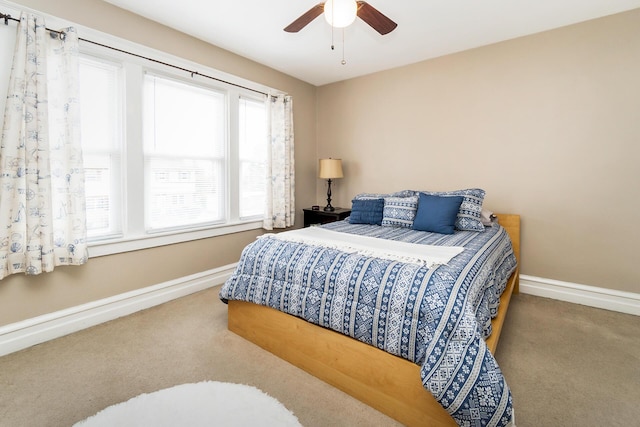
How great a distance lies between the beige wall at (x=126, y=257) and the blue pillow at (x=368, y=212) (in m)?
1.34

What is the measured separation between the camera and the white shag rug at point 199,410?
4.87 ft

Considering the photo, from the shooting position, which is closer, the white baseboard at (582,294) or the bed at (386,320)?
the bed at (386,320)

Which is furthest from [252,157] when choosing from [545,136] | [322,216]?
[545,136]

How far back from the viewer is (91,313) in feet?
8.04

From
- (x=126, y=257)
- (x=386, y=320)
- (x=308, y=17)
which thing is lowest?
(x=386, y=320)

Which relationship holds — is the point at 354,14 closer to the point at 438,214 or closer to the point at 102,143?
the point at 438,214

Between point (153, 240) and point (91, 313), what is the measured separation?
2.38ft

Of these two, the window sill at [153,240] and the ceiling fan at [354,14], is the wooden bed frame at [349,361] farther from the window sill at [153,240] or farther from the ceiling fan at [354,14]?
the ceiling fan at [354,14]

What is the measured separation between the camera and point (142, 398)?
1641 mm

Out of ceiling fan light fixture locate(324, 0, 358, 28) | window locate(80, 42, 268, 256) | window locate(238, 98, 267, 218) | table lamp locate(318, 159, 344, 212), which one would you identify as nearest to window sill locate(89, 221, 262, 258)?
window locate(80, 42, 268, 256)

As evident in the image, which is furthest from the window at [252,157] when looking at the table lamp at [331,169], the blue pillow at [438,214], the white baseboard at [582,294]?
the white baseboard at [582,294]

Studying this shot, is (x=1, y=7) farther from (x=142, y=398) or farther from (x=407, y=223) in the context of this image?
(x=407, y=223)

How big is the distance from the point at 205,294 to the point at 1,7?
2.58m

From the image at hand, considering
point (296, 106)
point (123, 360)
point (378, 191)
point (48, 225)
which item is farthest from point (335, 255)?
point (296, 106)
